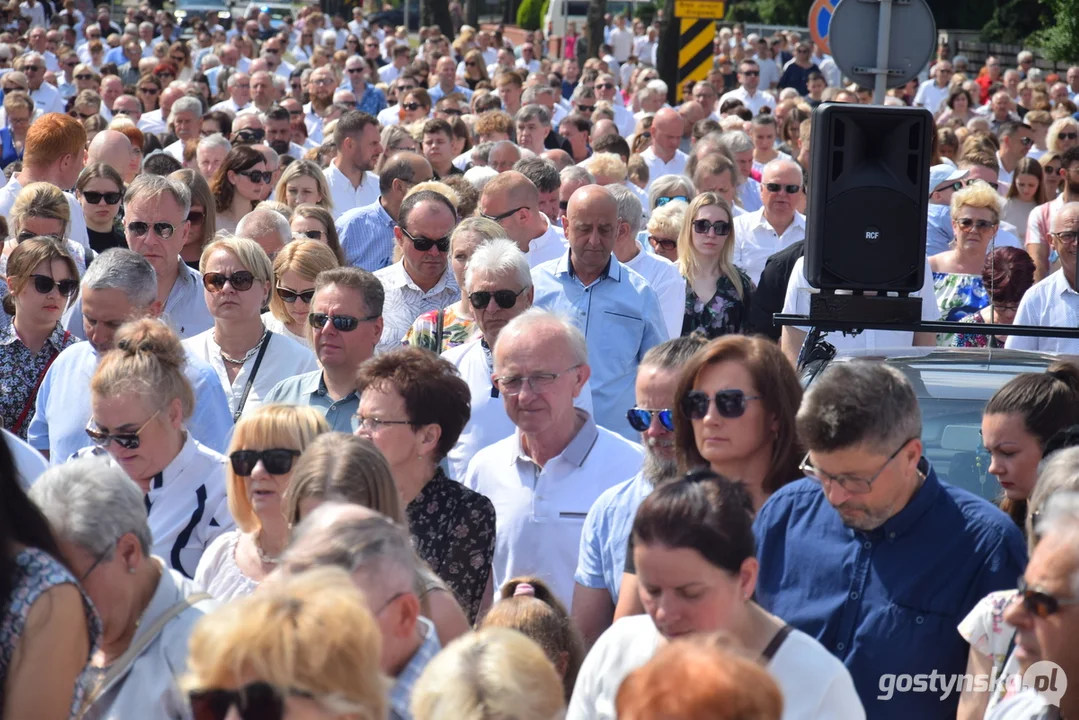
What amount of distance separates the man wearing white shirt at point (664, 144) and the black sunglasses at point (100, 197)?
5741mm

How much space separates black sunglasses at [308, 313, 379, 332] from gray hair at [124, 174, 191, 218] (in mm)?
2009

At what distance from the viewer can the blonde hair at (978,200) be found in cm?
894

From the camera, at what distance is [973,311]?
8.59 metres

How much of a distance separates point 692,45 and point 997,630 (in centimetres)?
1910

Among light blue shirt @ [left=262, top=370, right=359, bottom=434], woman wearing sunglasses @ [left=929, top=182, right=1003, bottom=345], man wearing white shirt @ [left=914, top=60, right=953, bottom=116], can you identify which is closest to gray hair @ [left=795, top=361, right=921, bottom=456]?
light blue shirt @ [left=262, top=370, right=359, bottom=434]

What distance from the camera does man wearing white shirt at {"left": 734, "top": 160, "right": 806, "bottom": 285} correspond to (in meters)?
10.1

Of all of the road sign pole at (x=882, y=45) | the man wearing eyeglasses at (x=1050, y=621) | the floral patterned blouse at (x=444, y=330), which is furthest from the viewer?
the road sign pole at (x=882, y=45)

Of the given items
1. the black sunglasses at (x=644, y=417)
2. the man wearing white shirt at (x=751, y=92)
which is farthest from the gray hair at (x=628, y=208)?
the man wearing white shirt at (x=751, y=92)

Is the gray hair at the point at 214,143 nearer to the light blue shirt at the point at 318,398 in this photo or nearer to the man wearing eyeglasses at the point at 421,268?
the man wearing eyeglasses at the point at 421,268

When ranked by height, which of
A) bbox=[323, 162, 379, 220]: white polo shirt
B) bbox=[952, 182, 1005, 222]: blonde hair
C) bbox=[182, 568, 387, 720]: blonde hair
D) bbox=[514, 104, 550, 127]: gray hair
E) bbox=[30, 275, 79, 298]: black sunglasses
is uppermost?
bbox=[182, 568, 387, 720]: blonde hair

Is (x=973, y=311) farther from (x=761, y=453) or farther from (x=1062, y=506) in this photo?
(x=1062, y=506)

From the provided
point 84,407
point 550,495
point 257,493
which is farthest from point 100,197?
point 257,493

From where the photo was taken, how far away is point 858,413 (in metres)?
3.93

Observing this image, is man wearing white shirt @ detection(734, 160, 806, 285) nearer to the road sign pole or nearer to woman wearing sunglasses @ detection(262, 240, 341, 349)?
the road sign pole
